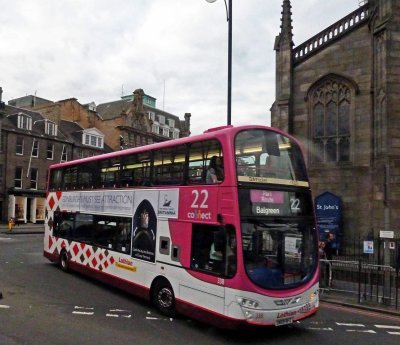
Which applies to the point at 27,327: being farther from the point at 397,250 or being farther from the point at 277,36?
the point at 277,36

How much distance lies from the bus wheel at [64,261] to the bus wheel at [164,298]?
19.2 feet

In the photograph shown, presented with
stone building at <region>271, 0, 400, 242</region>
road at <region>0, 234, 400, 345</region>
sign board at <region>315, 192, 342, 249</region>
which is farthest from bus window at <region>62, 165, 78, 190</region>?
sign board at <region>315, 192, 342, 249</region>

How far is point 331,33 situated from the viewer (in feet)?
63.6

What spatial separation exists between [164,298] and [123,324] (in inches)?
47.3

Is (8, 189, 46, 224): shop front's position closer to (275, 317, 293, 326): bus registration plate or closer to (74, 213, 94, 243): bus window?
(74, 213, 94, 243): bus window

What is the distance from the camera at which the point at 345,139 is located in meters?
18.8

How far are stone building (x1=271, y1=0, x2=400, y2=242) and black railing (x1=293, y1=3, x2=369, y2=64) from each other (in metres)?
0.04

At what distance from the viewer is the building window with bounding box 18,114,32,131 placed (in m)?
43.5

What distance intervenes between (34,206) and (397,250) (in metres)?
38.6

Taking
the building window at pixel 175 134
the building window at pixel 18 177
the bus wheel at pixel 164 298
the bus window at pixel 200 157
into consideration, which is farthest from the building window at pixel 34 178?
the bus window at pixel 200 157

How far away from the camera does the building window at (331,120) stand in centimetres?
1873

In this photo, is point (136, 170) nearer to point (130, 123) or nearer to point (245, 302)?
point (245, 302)

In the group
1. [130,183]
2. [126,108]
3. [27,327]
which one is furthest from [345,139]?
[126,108]

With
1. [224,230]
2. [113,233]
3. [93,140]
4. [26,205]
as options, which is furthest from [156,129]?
[224,230]
